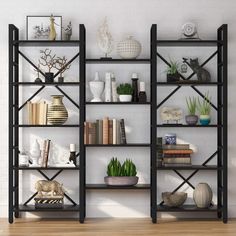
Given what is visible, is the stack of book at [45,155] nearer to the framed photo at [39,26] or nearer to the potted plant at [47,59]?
the potted plant at [47,59]

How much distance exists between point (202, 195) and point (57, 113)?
67.8 inches

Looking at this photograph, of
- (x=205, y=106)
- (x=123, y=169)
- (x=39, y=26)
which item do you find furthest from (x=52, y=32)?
(x=205, y=106)

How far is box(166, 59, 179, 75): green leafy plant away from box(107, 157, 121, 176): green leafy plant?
110cm

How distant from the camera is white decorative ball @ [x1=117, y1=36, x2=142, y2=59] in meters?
6.29

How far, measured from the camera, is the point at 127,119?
6.54 m

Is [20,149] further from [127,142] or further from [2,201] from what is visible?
[127,142]

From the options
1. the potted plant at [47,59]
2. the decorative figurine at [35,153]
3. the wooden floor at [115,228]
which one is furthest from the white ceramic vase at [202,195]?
the potted plant at [47,59]

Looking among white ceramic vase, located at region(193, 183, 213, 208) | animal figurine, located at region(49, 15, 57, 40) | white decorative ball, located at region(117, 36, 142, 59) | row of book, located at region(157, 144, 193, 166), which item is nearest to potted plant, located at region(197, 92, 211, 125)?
row of book, located at region(157, 144, 193, 166)

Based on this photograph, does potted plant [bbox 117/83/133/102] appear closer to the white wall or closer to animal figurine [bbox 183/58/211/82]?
the white wall

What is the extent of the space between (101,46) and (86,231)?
1940 millimetres

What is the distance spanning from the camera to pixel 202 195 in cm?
621

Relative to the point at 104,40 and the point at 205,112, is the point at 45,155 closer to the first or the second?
the point at 104,40

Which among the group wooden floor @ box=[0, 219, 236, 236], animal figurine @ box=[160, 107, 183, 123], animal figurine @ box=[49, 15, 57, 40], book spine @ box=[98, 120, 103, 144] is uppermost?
animal figurine @ box=[49, 15, 57, 40]
